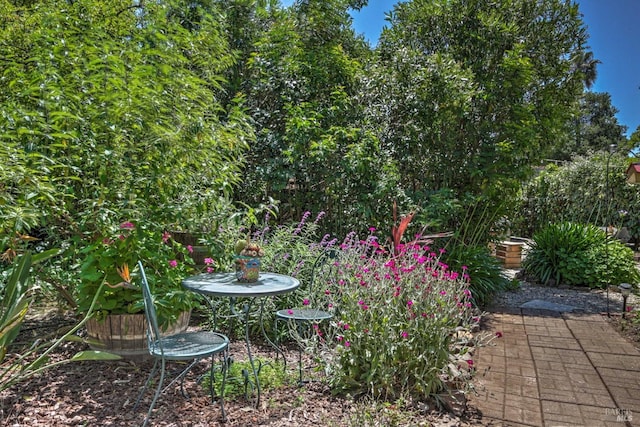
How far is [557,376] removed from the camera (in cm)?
315

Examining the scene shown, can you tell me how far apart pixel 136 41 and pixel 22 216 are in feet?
5.32

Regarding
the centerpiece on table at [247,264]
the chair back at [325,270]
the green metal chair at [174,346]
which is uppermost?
the centerpiece on table at [247,264]

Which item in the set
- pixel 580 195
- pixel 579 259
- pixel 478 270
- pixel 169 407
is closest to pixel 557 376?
pixel 478 270

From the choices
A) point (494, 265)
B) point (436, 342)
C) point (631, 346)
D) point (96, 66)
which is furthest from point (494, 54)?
point (96, 66)

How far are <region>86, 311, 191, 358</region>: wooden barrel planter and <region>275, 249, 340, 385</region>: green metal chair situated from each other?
83 cm

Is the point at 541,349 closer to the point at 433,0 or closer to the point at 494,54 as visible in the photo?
the point at 494,54

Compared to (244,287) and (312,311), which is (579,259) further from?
(244,287)

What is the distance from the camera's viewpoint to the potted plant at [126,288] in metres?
2.72

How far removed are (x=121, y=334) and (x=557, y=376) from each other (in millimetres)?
3059

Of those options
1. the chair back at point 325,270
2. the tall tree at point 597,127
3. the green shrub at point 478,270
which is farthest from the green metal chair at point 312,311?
the tall tree at point 597,127

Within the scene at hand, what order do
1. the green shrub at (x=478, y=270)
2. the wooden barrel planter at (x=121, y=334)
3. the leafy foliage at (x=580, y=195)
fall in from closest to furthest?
the wooden barrel planter at (x=121, y=334)
the green shrub at (x=478, y=270)
the leafy foliage at (x=580, y=195)

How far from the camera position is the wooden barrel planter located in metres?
2.81

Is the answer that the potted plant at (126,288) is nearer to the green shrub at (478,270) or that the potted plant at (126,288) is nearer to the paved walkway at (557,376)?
the paved walkway at (557,376)

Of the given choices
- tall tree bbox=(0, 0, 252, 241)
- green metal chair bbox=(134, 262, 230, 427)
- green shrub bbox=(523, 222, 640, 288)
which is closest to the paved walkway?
green metal chair bbox=(134, 262, 230, 427)
